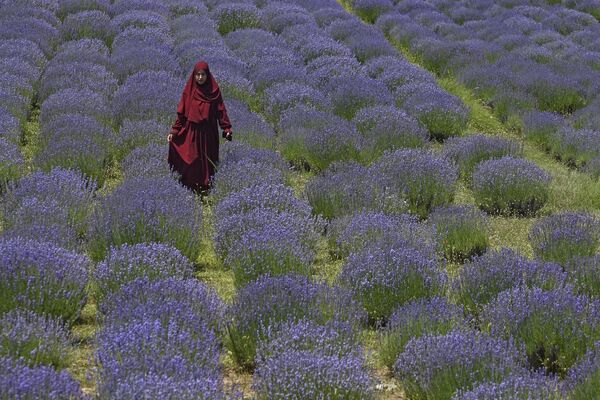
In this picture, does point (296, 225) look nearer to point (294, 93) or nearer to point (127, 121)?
point (127, 121)

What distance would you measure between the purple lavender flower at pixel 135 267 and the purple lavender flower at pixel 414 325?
49.2 inches

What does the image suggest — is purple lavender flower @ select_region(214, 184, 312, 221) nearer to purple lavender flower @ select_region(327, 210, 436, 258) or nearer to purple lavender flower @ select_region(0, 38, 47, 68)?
purple lavender flower @ select_region(327, 210, 436, 258)

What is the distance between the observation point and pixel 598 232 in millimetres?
5848

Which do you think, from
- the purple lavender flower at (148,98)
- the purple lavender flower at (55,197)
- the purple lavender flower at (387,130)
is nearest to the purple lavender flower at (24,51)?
the purple lavender flower at (148,98)

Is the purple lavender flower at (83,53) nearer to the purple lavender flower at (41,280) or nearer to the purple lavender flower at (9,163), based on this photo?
the purple lavender flower at (9,163)

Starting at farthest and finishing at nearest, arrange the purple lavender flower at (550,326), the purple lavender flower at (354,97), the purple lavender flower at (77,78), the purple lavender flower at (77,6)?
the purple lavender flower at (77,6), the purple lavender flower at (354,97), the purple lavender flower at (77,78), the purple lavender flower at (550,326)

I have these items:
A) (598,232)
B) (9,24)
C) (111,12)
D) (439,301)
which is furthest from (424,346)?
(111,12)

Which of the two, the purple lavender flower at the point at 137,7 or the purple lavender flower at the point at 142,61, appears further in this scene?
the purple lavender flower at the point at 137,7

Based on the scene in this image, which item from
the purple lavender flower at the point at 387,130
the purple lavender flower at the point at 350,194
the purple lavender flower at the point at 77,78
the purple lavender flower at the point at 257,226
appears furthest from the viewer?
the purple lavender flower at the point at 77,78

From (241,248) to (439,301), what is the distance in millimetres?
1316

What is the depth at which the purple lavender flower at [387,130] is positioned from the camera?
27.1 ft

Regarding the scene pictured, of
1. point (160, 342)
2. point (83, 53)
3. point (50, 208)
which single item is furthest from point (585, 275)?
point (83, 53)

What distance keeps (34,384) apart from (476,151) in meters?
5.75

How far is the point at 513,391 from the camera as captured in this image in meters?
3.45
